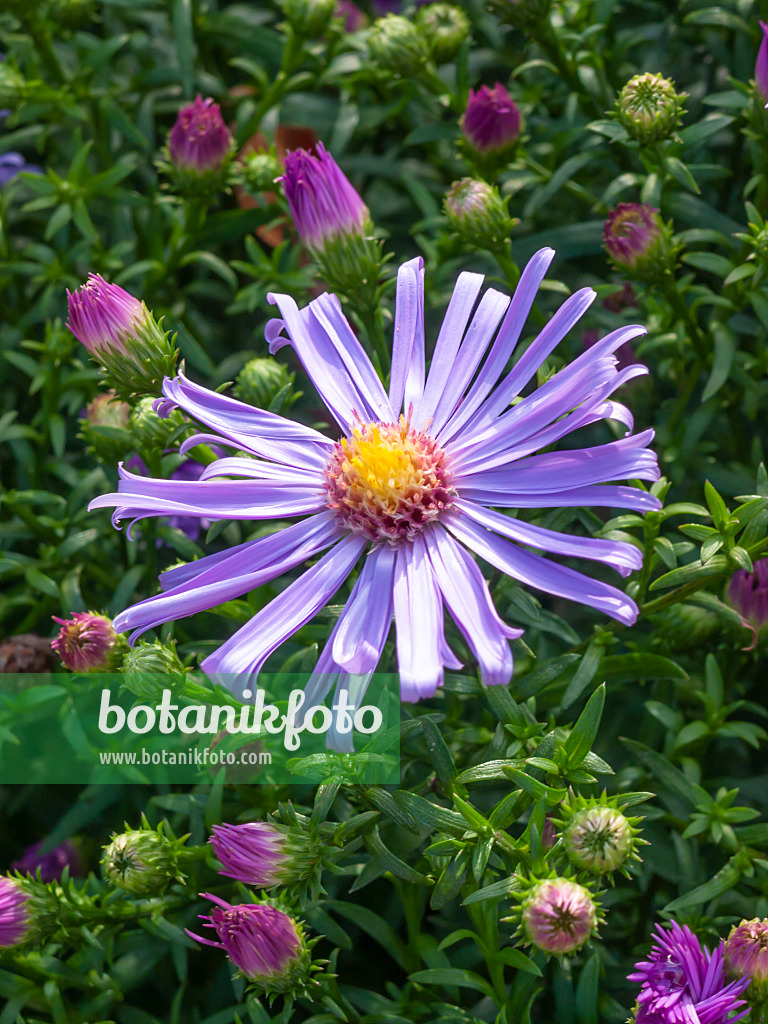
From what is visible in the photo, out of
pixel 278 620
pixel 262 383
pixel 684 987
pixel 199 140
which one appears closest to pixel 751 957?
pixel 684 987

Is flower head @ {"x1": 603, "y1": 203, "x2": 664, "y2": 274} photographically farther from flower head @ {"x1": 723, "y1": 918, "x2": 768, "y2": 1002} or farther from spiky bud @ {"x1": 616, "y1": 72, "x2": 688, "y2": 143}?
flower head @ {"x1": 723, "y1": 918, "x2": 768, "y2": 1002}

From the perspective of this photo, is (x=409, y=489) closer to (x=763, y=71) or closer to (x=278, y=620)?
(x=278, y=620)

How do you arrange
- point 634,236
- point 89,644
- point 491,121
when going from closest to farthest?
point 89,644 → point 634,236 → point 491,121

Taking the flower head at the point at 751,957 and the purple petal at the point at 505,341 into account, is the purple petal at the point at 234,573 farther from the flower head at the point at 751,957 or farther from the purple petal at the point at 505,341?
the flower head at the point at 751,957

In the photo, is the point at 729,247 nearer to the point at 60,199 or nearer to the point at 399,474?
Result: the point at 399,474

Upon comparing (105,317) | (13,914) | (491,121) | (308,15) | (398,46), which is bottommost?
(13,914)

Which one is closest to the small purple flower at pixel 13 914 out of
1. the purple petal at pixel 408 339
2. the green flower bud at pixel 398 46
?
the purple petal at pixel 408 339
